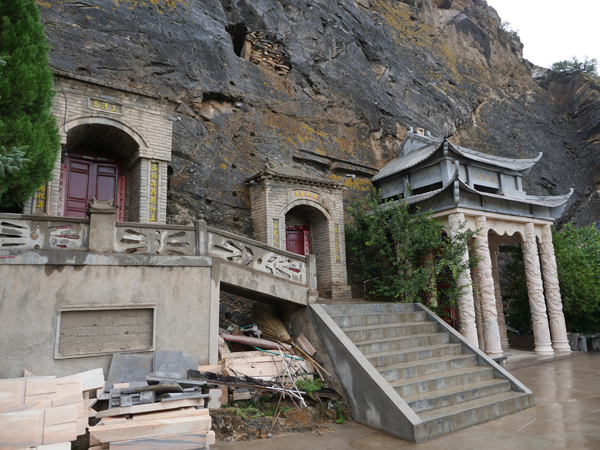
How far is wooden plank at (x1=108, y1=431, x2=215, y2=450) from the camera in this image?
5.26 meters

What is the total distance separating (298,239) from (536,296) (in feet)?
25.7

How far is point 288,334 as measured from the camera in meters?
8.77

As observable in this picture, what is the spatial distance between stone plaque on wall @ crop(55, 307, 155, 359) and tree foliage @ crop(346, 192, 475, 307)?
6715 mm

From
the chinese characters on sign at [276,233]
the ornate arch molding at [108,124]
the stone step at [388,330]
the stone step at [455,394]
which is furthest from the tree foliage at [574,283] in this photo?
the ornate arch molding at [108,124]

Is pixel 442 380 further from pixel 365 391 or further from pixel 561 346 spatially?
pixel 561 346

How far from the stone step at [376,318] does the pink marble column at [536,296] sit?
594 cm

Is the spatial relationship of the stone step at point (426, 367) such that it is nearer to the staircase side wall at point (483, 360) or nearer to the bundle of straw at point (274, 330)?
the staircase side wall at point (483, 360)

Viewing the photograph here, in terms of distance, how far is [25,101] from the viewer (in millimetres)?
6980

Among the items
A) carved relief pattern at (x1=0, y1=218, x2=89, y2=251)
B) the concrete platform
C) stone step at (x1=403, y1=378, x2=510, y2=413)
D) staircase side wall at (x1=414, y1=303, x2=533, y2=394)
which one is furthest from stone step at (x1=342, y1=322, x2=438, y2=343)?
carved relief pattern at (x1=0, y1=218, x2=89, y2=251)

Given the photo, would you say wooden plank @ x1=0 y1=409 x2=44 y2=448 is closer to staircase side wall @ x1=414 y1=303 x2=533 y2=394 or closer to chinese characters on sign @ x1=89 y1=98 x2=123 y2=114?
chinese characters on sign @ x1=89 y1=98 x2=123 y2=114

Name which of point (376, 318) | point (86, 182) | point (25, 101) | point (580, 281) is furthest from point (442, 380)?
point (580, 281)

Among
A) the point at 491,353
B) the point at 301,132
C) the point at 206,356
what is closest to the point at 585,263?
Answer: the point at 491,353

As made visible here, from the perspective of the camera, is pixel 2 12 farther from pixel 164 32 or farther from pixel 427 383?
pixel 427 383

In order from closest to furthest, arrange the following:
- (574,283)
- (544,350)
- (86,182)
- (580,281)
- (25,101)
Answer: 1. (25,101)
2. (86,182)
3. (544,350)
4. (580,281)
5. (574,283)
